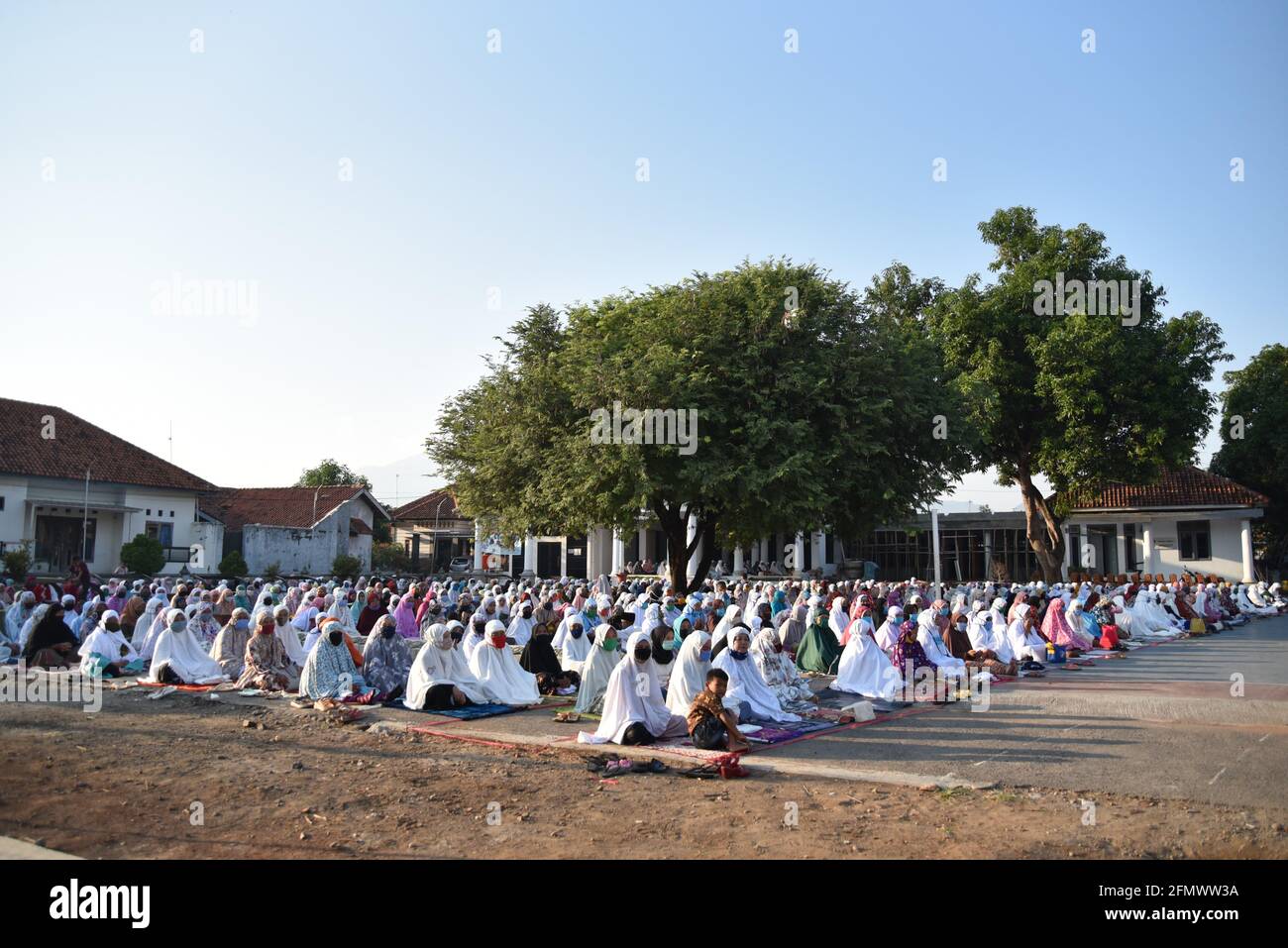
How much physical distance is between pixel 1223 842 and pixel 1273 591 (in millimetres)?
28642


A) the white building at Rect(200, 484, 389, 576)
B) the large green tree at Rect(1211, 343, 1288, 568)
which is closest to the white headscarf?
the white building at Rect(200, 484, 389, 576)

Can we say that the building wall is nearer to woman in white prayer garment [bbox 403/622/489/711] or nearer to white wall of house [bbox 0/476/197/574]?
woman in white prayer garment [bbox 403/622/489/711]

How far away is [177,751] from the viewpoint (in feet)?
29.1

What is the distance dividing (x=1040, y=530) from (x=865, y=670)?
24.2 m

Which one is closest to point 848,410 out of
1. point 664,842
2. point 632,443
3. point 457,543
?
point 632,443

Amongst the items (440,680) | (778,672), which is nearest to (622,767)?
(778,672)

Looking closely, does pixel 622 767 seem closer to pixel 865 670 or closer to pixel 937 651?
pixel 865 670

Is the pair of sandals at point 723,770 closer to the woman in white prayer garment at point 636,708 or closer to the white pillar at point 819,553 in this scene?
the woman in white prayer garment at point 636,708

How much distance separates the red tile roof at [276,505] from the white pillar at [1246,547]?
116ft

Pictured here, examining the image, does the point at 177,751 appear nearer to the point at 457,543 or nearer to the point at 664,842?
the point at 664,842

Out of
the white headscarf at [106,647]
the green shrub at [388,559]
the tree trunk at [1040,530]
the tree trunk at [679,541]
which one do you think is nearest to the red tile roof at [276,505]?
the green shrub at [388,559]

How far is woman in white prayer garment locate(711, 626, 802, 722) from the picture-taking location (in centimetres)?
1025

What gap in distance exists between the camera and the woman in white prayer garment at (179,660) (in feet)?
43.3

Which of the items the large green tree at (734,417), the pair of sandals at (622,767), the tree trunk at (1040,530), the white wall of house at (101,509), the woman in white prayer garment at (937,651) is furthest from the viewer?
the tree trunk at (1040,530)
